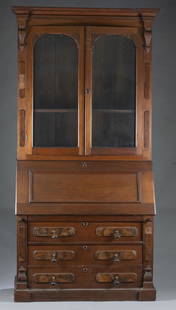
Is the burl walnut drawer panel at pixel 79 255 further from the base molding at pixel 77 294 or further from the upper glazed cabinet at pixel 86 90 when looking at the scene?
the upper glazed cabinet at pixel 86 90

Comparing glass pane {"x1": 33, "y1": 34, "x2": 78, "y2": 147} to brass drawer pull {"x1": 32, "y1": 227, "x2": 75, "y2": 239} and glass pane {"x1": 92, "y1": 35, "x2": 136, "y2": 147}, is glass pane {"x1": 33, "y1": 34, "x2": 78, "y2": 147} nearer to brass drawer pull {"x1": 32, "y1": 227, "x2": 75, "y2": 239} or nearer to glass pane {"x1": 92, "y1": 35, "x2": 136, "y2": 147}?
glass pane {"x1": 92, "y1": 35, "x2": 136, "y2": 147}

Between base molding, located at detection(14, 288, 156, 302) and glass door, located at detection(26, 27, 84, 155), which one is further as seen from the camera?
glass door, located at detection(26, 27, 84, 155)

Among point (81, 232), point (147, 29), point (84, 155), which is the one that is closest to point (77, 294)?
point (81, 232)

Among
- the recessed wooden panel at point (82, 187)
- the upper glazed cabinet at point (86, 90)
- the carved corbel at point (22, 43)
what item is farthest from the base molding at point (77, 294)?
the carved corbel at point (22, 43)

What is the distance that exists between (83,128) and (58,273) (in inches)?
35.9

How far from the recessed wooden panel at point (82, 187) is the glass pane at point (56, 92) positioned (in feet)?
0.70

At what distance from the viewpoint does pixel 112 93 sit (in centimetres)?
427

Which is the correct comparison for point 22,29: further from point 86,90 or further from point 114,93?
point 114,93

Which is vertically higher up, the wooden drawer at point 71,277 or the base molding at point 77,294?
the wooden drawer at point 71,277

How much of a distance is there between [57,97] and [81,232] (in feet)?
2.85

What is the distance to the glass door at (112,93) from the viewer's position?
4.22 meters

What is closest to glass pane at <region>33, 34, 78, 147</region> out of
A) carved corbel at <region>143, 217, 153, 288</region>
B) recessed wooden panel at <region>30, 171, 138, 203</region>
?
recessed wooden panel at <region>30, 171, 138, 203</region>

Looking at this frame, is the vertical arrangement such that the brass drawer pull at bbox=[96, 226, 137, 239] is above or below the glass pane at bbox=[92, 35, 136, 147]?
below

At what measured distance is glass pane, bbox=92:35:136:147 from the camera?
13.9ft
